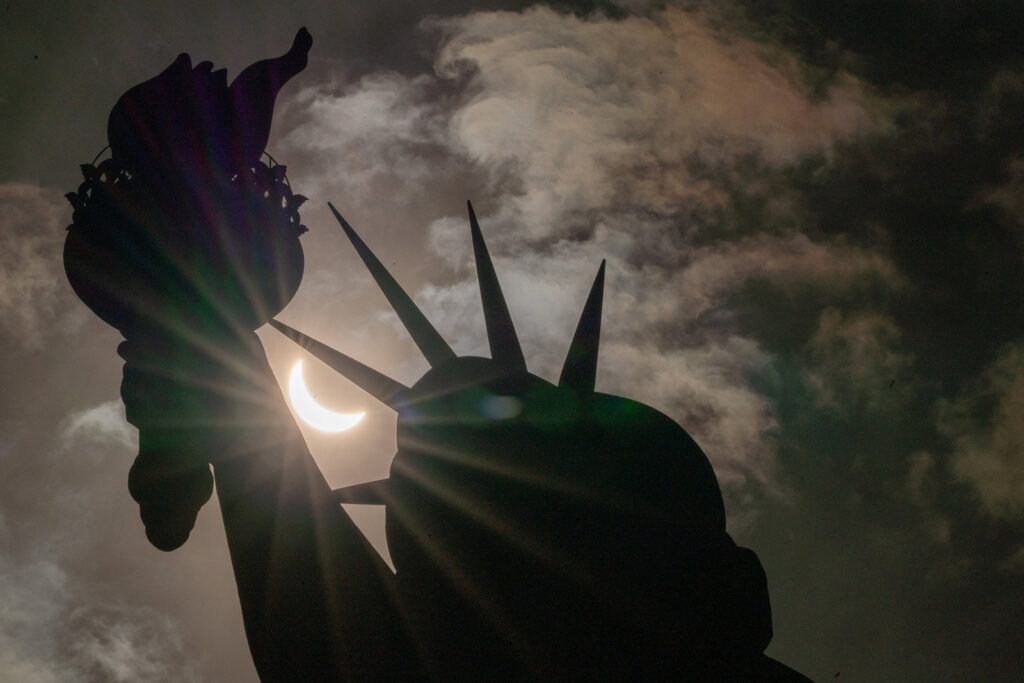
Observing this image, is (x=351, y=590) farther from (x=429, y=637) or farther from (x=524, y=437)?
(x=524, y=437)

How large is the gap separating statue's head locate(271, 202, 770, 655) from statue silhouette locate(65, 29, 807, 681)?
0.03 meters

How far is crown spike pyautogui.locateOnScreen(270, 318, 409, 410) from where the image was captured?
31.0 ft

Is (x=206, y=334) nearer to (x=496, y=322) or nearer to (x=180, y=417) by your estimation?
(x=180, y=417)

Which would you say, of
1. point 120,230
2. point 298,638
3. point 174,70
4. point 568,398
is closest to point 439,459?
point 568,398

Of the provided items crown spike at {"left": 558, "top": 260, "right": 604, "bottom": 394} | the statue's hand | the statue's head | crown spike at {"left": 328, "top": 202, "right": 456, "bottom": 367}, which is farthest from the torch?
crown spike at {"left": 558, "top": 260, "right": 604, "bottom": 394}

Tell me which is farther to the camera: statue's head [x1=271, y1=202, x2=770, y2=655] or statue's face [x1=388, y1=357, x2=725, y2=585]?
statue's face [x1=388, y1=357, x2=725, y2=585]

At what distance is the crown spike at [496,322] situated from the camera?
946 cm

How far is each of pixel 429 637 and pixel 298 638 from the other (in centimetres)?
197

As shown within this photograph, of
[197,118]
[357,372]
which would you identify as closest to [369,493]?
[357,372]

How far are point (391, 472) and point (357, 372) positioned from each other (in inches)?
61.4

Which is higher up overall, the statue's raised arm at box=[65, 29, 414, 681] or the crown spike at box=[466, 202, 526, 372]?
the crown spike at box=[466, 202, 526, 372]

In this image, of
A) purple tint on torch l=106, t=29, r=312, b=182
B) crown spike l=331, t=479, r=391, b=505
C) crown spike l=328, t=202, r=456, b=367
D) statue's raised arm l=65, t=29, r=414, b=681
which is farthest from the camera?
crown spike l=328, t=202, r=456, b=367

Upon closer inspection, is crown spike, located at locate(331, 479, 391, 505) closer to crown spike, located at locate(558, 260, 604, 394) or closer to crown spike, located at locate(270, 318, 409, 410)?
crown spike, located at locate(270, 318, 409, 410)

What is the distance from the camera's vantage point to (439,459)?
9.43 metres
